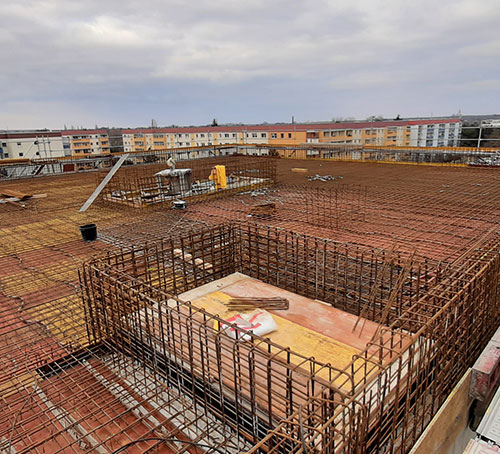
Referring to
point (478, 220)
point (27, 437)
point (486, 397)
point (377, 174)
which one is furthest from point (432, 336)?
point (377, 174)

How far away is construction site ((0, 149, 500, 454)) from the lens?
137 inches

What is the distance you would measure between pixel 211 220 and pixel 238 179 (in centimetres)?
608

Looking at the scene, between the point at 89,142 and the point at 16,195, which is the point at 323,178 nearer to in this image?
the point at 16,195

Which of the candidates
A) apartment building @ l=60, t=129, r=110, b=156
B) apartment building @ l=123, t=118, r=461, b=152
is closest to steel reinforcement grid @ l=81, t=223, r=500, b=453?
apartment building @ l=123, t=118, r=461, b=152

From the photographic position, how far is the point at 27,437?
377 cm

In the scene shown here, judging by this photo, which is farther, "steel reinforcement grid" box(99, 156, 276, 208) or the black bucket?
"steel reinforcement grid" box(99, 156, 276, 208)

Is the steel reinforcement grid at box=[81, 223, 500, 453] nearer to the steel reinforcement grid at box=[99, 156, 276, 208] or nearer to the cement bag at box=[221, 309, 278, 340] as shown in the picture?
the cement bag at box=[221, 309, 278, 340]

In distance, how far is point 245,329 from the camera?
4730 mm

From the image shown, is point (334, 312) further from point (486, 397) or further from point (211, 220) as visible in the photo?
point (211, 220)

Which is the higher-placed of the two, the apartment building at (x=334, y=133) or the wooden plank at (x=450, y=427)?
the apartment building at (x=334, y=133)

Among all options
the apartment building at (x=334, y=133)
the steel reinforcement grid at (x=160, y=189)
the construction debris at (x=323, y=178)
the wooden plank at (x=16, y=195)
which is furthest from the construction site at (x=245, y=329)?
the apartment building at (x=334, y=133)

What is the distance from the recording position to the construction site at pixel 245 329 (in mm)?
3492

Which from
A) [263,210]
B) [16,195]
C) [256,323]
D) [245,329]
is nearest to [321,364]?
[245,329]

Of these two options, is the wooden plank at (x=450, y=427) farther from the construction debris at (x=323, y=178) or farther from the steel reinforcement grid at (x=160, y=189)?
the construction debris at (x=323, y=178)
